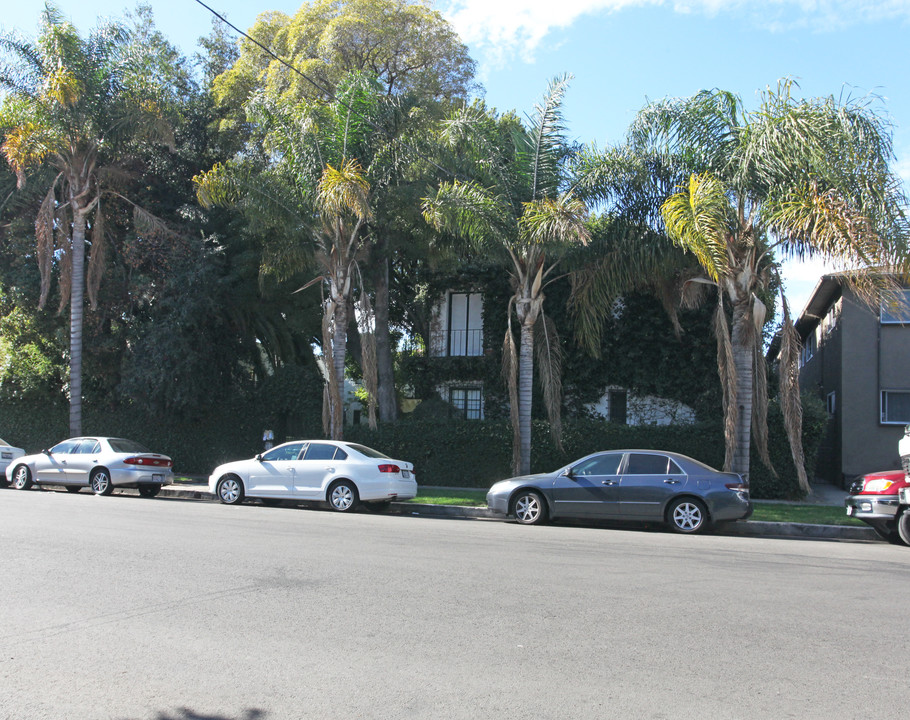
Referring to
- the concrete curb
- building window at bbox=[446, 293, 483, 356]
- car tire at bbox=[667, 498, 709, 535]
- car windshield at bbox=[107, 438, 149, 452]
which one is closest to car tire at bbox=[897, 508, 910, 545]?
the concrete curb

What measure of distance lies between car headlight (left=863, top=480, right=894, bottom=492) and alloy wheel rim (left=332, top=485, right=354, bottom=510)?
29.0ft

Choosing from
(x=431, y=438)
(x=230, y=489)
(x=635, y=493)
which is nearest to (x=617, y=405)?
(x=431, y=438)

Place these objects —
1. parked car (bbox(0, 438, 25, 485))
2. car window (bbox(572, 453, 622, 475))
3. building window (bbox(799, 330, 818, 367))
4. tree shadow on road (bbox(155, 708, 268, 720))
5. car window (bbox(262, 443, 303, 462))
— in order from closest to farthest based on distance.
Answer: tree shadow on road (bbox(155, 708, 268, 720)), car window (bbox(572, 453, 622, 475)), car window (bbox(262, 443, 303, 462)), parked car (bbox(0, 438, 25, 485)), building window (bbox(799, 330, 818, 367))

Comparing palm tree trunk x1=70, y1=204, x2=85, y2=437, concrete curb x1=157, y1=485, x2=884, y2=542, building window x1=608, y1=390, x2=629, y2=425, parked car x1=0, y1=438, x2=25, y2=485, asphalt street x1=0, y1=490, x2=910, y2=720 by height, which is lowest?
concrete curb x1=157, y1=485, x2=884, y2=542

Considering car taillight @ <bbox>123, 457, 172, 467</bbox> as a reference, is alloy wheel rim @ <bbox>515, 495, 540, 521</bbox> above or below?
below

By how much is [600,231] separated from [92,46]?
1513 cm

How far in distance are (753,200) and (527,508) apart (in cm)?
753

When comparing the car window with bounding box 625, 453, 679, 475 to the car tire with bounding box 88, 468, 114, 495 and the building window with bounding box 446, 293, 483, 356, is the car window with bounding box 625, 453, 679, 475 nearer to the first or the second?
the car tire with bounding box 88, 468, 114, 495

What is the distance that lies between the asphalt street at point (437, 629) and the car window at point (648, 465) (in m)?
2.47

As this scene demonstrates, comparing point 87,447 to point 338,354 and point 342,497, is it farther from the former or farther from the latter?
point 342,497

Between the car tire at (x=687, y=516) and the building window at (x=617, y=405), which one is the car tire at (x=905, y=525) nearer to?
the car tire at (x=687, y=516)

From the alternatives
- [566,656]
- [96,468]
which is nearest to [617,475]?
[566,656]

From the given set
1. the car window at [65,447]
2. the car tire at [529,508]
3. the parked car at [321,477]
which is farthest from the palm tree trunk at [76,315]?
the car tire at [529,508]

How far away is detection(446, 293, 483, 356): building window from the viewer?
25328 millimetres
